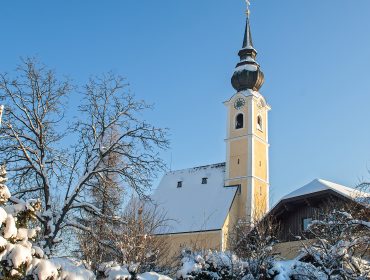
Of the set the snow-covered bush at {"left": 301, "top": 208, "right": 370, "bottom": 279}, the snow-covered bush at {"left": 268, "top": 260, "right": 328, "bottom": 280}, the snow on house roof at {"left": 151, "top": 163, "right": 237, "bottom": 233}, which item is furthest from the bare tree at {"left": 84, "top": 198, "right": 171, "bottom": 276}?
the snow on house roof at {"left": 151, "top": 163, "right": 237, "bottom": 233}

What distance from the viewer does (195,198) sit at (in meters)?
42.6

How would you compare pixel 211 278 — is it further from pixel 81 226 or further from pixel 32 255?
pixel 32 255

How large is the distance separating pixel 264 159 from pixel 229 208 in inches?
305

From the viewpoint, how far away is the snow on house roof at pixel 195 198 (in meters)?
39.6

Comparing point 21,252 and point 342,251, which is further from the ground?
point 342,251

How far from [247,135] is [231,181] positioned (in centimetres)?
450

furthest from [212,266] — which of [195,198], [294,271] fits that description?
[195,198]

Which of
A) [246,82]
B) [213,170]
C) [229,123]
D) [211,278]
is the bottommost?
[211,278]

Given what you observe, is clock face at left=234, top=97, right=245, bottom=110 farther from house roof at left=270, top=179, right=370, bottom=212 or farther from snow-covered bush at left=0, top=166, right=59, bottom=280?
snow-covered bush at left=0, top=166, right=59, bottom=280

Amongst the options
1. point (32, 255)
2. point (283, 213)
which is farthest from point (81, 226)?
point (283, 213)

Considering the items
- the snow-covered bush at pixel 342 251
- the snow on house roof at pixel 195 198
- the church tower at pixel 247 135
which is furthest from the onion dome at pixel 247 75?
the snow-covered bush at pixel 342 251

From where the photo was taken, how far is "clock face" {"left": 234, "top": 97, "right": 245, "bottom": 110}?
154 ft

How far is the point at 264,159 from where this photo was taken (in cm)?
4541

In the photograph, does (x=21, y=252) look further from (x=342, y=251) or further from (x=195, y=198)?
(x=195, y=198)
